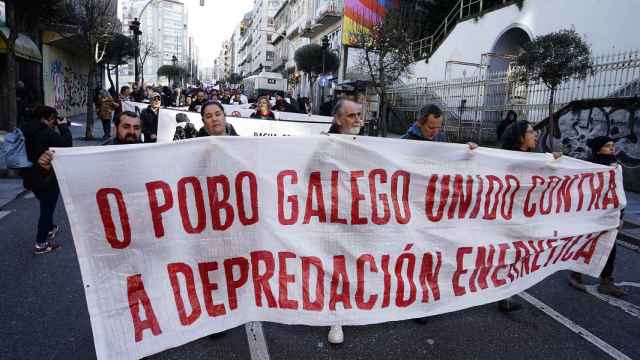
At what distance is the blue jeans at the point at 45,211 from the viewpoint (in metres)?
5.13

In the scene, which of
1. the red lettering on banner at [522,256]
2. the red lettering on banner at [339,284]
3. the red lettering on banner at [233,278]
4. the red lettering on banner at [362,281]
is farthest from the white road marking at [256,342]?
the red lettering on banner at [522,256]

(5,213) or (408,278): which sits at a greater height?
(408,278)

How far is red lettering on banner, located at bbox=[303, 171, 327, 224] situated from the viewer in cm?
310

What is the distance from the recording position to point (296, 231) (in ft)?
10.0

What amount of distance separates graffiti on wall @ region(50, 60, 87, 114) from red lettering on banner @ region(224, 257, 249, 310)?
21662mm

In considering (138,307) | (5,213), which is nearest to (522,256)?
(138,307)

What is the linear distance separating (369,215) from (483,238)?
979 millimetres

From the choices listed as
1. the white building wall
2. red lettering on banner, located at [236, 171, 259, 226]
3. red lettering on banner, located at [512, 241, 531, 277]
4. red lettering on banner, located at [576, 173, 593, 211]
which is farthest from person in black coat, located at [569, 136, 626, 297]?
the white building wall

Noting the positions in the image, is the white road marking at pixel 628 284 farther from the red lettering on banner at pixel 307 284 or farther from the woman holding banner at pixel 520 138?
the red lettering on banner at pixel 307 284

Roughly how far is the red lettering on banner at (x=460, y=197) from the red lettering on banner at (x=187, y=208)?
1.80 m

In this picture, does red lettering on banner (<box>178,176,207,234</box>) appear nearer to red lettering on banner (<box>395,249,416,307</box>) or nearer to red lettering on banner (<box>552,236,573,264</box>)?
red lettering on banner (<box>395,249,416,307</box>)

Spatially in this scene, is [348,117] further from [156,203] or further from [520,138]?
[156,203]

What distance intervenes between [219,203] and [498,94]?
15.6m

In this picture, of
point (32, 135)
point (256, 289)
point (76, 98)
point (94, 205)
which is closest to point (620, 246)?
point (256, 289)
